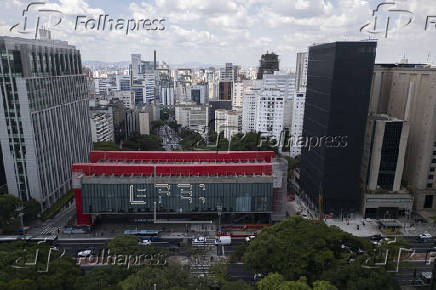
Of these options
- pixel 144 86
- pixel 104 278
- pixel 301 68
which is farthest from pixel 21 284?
pixel 144 86

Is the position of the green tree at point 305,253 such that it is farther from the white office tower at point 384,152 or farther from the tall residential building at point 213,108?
the tall residential building at point 213,108

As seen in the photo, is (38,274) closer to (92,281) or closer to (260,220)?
(92,281)

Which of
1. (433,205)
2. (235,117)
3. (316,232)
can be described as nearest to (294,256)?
(316,232)

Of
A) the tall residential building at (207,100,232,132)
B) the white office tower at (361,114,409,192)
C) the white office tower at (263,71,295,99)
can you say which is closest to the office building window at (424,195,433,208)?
the white office tower at (361,114,409,192)

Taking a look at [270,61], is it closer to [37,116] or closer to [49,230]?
[37,116]

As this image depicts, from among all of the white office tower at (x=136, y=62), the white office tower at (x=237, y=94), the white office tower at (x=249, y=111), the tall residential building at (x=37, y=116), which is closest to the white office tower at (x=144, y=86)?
the white office tower at (x=136, y=62)
